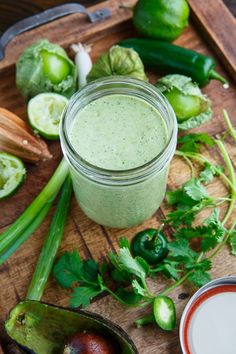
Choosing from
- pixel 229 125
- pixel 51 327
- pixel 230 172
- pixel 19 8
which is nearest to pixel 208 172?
pixel 230 172

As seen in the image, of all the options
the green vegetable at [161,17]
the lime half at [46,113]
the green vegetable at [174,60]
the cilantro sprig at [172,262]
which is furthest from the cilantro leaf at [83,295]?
the green vegetable at [161,17]

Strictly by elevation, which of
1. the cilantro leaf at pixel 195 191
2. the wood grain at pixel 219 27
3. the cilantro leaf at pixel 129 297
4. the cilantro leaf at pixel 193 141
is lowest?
the cilantro leaf at pixel 129 297

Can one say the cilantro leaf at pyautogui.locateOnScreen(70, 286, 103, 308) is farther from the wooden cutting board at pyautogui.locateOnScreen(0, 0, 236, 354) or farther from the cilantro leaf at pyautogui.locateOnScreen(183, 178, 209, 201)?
the cilantro leaf at pyautogui.locateOnScreen(183, 178, 209, 201)

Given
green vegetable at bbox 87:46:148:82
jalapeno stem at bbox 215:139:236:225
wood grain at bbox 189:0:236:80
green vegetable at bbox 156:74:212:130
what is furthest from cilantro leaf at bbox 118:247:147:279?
wood grain at bbox 189:0:236:80

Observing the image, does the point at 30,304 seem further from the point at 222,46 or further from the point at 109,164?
the point at 222,46

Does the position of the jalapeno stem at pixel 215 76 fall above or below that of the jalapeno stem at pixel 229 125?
above

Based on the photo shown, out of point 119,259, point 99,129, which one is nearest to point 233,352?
point 119,259

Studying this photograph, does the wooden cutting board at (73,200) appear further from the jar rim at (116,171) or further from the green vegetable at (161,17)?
the jar rim at (116,171)
